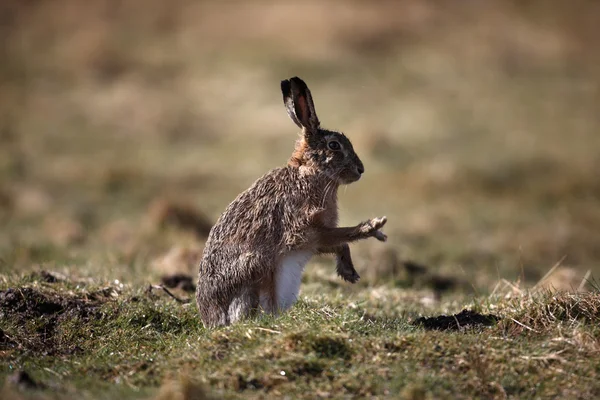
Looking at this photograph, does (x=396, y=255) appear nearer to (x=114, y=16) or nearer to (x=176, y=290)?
(x=176, y=290)

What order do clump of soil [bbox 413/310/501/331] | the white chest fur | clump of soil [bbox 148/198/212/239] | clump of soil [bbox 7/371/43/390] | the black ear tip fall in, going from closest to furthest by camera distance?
clump of soil [bbox 7/371/43/390] < clump of soil [bbox 413/310/501/331] < the white chest fur < the black ear tip < clump of soil [bbox 148/198/212/239]

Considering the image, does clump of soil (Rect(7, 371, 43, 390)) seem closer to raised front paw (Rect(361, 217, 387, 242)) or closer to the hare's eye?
raised front paw (Rect(361, 217, 387, 242))

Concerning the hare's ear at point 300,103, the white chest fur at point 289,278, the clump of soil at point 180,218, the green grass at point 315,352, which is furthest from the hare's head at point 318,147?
the clump of soil at point 180,218

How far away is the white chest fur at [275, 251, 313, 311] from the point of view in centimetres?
709

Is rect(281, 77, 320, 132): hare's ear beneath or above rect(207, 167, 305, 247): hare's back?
above

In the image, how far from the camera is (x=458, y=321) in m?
6.94

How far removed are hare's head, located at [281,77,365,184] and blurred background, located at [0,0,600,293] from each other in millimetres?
2672

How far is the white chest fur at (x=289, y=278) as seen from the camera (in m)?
7.09

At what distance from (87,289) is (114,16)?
22699 mm

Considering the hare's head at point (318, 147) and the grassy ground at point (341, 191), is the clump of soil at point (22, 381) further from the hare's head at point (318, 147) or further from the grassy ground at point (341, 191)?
the hare's head at point (318, 147)

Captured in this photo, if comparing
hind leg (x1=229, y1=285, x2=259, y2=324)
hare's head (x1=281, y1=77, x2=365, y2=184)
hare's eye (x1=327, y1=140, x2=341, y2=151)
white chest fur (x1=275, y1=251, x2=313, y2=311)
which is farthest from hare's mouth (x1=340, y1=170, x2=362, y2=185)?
hind leg (x1=229, y1=285, x2=259, y2=324)

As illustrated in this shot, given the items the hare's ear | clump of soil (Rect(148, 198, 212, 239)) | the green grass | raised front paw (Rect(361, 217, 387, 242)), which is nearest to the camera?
the green grass

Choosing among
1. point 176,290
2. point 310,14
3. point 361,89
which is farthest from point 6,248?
point 310,14

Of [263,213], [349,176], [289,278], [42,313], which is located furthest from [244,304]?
[42,313]
